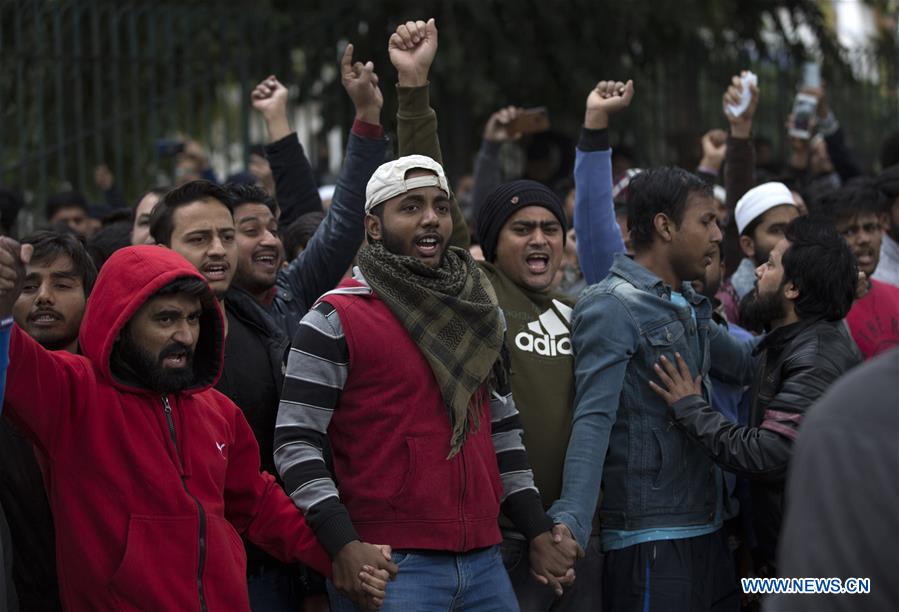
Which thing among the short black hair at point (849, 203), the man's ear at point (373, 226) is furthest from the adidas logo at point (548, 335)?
the short black hair at point (849, 203)

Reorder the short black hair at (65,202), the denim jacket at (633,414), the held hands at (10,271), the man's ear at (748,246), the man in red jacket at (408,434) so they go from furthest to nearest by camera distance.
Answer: the short black hair at (65,202), the man's ear at (748,246), the denim jacket at (633,414), the man in red jacket at (408,434), the held hands at (10,271)

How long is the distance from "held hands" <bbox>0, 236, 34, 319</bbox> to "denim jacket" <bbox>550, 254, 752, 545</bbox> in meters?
1.94

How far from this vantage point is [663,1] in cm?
1016

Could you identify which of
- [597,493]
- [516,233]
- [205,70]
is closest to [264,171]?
[205,70]

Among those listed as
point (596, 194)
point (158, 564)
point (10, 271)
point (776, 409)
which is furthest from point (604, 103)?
point (10, 271)

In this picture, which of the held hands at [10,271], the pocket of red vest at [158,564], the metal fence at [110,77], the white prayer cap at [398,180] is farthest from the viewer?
the metal fence at [110,77]

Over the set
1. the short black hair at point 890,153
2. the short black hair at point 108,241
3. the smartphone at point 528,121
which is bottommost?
the short black hair at point 108,241

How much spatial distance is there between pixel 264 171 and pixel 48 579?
4.52 meters

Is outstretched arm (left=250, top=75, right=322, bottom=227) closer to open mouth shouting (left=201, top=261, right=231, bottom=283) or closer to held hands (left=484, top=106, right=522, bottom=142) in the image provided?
open mouth shouting (left=201, top=261, right=231, bottom=283)

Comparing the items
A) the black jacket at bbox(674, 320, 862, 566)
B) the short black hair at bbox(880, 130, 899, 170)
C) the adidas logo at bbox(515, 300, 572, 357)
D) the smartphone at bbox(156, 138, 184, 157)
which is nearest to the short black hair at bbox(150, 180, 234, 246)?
the adidas logo at bbox(515, 300, 572, 357)

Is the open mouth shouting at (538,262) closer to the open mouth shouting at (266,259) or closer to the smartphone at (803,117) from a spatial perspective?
the open mouth shouting at (266,259)

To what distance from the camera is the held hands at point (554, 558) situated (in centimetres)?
396

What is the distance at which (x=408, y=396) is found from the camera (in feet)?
12.6

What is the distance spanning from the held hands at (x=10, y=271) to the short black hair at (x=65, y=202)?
5.18m
